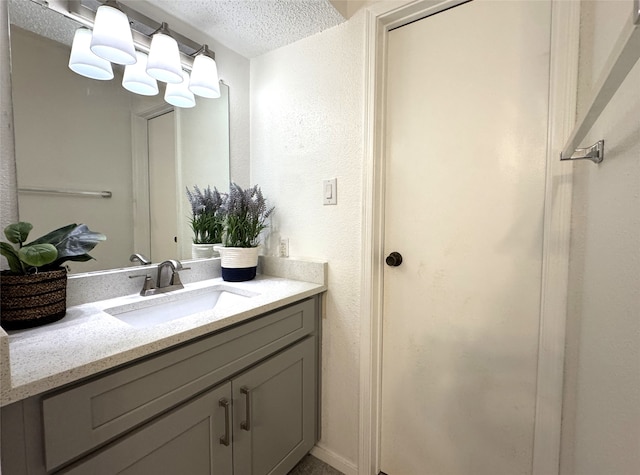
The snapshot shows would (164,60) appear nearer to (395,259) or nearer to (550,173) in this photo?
(395,259)

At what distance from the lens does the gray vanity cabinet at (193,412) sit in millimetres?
613

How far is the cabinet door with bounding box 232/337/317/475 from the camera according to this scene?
1022 mm

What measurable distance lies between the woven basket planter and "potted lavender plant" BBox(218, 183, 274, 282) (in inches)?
24.7

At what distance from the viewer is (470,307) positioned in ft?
3.71

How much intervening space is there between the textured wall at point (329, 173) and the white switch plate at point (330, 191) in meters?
0.02

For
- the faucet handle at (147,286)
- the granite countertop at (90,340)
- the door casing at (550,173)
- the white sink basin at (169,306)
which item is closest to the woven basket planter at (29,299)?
the granite countertop at (90,340)

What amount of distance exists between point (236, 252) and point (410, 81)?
1.05 metres

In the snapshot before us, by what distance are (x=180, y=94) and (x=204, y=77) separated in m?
0.14

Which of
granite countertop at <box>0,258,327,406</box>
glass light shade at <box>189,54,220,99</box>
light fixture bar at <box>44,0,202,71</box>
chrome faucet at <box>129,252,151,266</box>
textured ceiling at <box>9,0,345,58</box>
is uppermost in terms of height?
textured ceiling at <box>9,0,345,58</box>

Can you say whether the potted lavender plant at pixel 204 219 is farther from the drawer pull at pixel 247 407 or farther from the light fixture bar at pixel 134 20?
the drawer pull at pixel 247 407

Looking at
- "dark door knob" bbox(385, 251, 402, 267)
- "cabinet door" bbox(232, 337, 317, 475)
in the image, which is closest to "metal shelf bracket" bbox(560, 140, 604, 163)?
"dark door knob" bbox(385, 251, 402, 267)

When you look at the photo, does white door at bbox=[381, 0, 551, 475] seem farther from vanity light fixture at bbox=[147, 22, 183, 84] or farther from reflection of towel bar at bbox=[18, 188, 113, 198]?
reflection of towel bar at bbox=[18, 188, 113, 198]

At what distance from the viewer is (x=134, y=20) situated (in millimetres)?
1165

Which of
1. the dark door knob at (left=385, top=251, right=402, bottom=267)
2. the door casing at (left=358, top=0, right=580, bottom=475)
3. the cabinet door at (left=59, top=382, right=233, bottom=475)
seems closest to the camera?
the cabinet door at (left=59, top=382, right=233, bottom=475)
